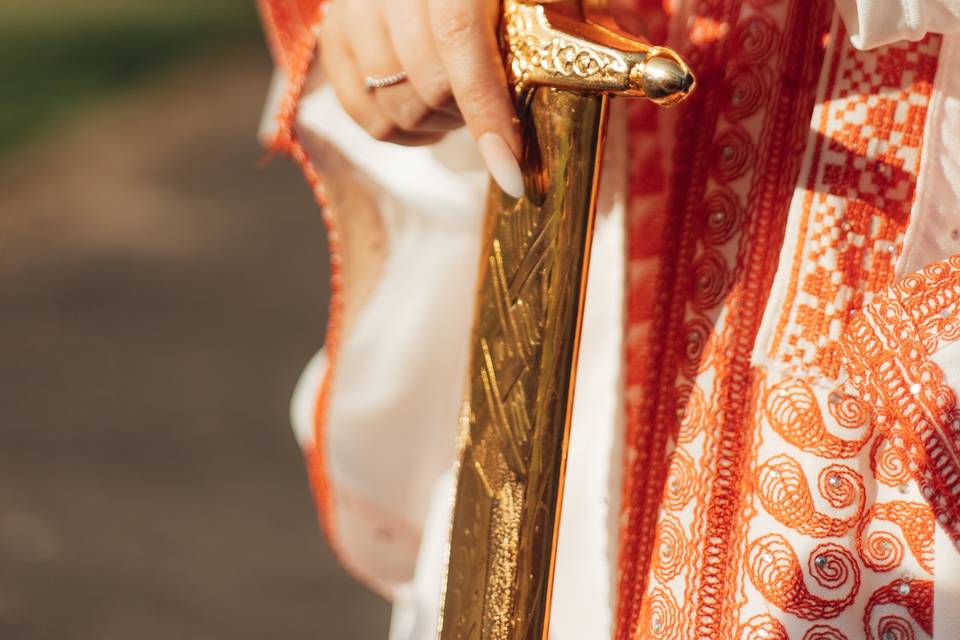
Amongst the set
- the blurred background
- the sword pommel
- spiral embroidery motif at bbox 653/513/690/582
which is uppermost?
the sword pommel

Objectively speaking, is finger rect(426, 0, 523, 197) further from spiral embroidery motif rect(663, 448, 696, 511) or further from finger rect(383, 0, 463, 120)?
spiral embroidery motif rect(663, 448, 696, 511)

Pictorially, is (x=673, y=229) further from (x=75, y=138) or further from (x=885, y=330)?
(x=75, y=138)

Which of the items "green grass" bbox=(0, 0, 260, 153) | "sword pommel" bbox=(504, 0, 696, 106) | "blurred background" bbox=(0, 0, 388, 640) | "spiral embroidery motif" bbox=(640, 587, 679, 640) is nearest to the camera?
"sword pommel" bbox=(504, 0, 696, 106)

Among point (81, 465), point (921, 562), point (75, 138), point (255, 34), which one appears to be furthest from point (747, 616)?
point (255, 34)

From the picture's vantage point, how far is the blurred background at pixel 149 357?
182 cm

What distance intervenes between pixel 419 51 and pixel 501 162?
0.06 m

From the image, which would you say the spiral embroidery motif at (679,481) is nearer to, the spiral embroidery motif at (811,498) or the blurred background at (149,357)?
the spiral embroidery motif at (811,498)

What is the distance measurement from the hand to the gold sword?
0.04 ft

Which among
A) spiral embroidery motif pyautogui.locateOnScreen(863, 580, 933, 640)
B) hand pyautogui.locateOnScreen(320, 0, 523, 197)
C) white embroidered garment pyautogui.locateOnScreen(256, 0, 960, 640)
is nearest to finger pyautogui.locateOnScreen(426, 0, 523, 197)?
hand pyautogui.locateOnScreen(320, 0, 523, 197)

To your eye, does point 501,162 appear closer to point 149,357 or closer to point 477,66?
point 477,66

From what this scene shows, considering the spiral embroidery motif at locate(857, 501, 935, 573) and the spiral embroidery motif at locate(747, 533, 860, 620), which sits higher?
the spiral embroidery motif at locate(857, 501, 935, 573)

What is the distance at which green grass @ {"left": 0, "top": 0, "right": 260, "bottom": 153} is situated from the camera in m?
4.30

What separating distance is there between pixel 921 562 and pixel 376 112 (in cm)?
33

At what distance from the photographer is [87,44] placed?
186 inches
